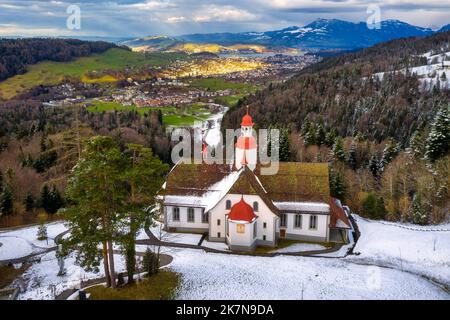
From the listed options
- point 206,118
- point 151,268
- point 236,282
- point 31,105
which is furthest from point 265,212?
point 31,105

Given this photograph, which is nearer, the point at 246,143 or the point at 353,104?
the point at 246,143

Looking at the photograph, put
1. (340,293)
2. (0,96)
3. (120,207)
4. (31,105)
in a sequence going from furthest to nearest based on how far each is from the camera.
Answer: (0,96) < (31,105) < (340,293) < (120,207)

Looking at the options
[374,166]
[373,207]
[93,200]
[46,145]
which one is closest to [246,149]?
[373,207]

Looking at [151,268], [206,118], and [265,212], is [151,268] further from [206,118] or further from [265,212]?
[206,118]

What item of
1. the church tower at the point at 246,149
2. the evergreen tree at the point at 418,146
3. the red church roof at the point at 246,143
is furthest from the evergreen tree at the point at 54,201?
the evergreen tree at the point at 418,146

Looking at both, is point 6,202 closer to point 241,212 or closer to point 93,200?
point 93,200
